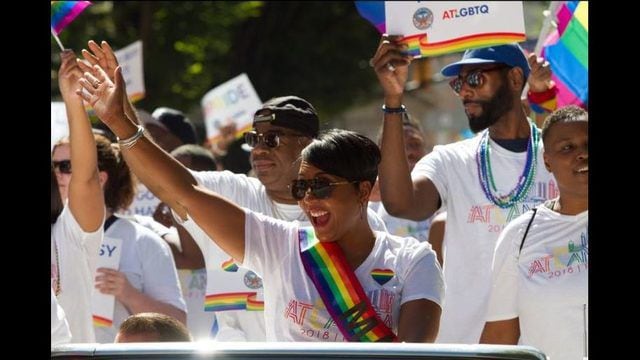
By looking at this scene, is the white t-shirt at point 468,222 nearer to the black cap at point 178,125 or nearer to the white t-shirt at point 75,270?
the white t-shirt at point 75,270

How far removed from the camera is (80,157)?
5270mm

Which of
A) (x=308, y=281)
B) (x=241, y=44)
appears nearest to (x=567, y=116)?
(x=308, y=281)

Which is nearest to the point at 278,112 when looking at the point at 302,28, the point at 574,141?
the point at 574,141

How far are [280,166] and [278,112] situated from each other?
220mm

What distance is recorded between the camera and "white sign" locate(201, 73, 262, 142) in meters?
10.2

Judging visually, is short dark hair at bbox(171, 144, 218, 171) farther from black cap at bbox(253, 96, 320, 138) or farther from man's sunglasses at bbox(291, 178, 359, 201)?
man's sunglasses at bbox(291, 178, 359, 201)

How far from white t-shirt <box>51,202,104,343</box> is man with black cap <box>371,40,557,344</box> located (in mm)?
1182

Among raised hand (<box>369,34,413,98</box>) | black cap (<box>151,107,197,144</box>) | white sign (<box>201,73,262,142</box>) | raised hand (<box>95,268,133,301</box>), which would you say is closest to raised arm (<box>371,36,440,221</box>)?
raised hand (<box>369,34,413,98</box>)

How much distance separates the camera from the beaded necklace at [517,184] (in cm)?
577

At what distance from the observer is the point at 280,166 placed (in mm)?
5504

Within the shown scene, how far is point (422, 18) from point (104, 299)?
190 centimetres

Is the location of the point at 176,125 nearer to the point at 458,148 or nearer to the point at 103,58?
the point at 458,148

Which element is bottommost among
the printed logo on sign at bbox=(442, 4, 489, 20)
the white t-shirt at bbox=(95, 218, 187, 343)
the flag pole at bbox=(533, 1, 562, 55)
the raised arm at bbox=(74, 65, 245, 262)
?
the raised arm at bbox=(74, 65, 245, 262)
